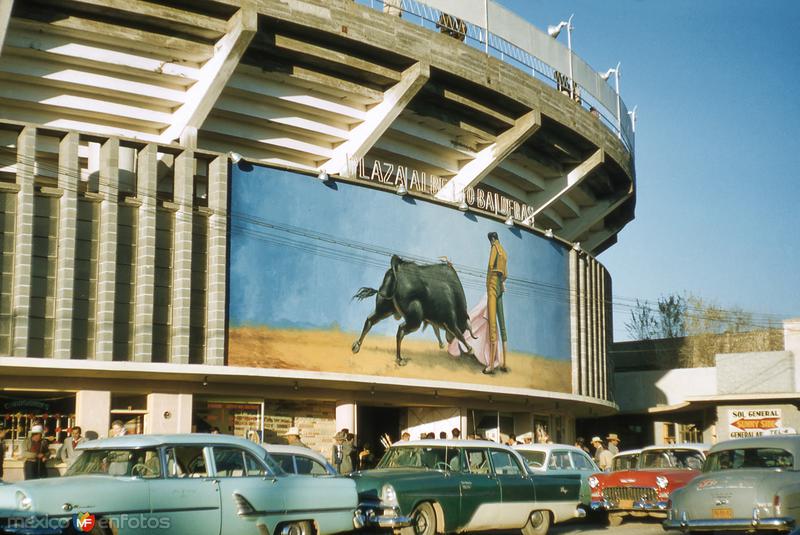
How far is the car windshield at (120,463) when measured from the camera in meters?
12.2

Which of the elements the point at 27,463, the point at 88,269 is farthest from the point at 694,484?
the point at 88,269

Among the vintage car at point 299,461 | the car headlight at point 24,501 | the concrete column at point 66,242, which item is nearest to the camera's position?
the car headlight at point 24,501

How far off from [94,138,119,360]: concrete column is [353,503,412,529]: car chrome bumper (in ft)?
31.1

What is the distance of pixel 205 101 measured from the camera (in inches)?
997

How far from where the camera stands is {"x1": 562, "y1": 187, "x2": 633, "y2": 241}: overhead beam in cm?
3931

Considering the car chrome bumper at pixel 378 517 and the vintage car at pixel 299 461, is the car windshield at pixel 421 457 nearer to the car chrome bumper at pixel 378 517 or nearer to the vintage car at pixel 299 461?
the vintage car at pixel 299 461

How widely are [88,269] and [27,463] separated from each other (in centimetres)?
474

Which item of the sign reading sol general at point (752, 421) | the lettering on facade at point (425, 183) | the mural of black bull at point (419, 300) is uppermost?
the lettering on facade at point (425, 183)

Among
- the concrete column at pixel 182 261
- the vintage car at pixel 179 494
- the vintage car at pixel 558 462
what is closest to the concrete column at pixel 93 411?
the concrete column at pixel 182 261

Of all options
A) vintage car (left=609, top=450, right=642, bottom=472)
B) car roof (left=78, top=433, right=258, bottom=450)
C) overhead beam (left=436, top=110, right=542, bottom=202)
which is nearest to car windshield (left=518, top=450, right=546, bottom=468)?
vintage car (left=609, top=450, right=642, bottom=472)

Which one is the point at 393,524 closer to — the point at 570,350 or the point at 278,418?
the point at 278,418

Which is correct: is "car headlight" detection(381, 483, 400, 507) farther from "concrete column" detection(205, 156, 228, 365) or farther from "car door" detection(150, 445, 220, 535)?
"concrete column" detection(205, 156, 228, 365)

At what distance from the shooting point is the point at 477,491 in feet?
53.8

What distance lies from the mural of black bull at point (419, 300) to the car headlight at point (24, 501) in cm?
1565
